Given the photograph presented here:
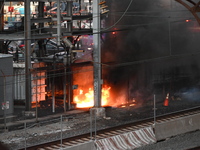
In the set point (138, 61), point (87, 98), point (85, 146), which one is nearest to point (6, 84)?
point (87, 98)

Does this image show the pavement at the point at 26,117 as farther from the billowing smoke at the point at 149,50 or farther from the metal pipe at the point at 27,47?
the billowing smoke at the point at 149,50

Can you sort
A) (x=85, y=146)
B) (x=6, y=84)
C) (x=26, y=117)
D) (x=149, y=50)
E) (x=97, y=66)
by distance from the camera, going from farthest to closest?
(x=149, y=50) < (x=97, y=66) < (x=26, y=117) < (x=6, y=84) < (x=85, y=146)

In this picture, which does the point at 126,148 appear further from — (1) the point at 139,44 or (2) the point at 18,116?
(1) the point at 139,44

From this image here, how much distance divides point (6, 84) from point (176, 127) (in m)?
5.84

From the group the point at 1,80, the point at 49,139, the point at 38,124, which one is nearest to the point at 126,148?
the point at 49,139

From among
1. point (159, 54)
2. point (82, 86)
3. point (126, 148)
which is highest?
point (159, 54)

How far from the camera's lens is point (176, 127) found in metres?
14.7

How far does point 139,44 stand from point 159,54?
1337mm

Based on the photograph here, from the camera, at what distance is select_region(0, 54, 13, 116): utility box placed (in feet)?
52.5

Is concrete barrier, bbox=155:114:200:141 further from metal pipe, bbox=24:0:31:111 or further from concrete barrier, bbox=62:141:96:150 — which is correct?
metal pipe, bbox=24:0:31:111

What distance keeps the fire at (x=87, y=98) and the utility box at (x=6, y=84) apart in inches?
132

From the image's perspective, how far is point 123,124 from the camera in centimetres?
1591

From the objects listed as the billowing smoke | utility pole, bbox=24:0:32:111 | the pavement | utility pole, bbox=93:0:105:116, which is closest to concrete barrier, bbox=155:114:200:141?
utility pole, bbox=93:0:105:116

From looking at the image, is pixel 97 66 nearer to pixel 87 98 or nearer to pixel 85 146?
pixel 87 98
